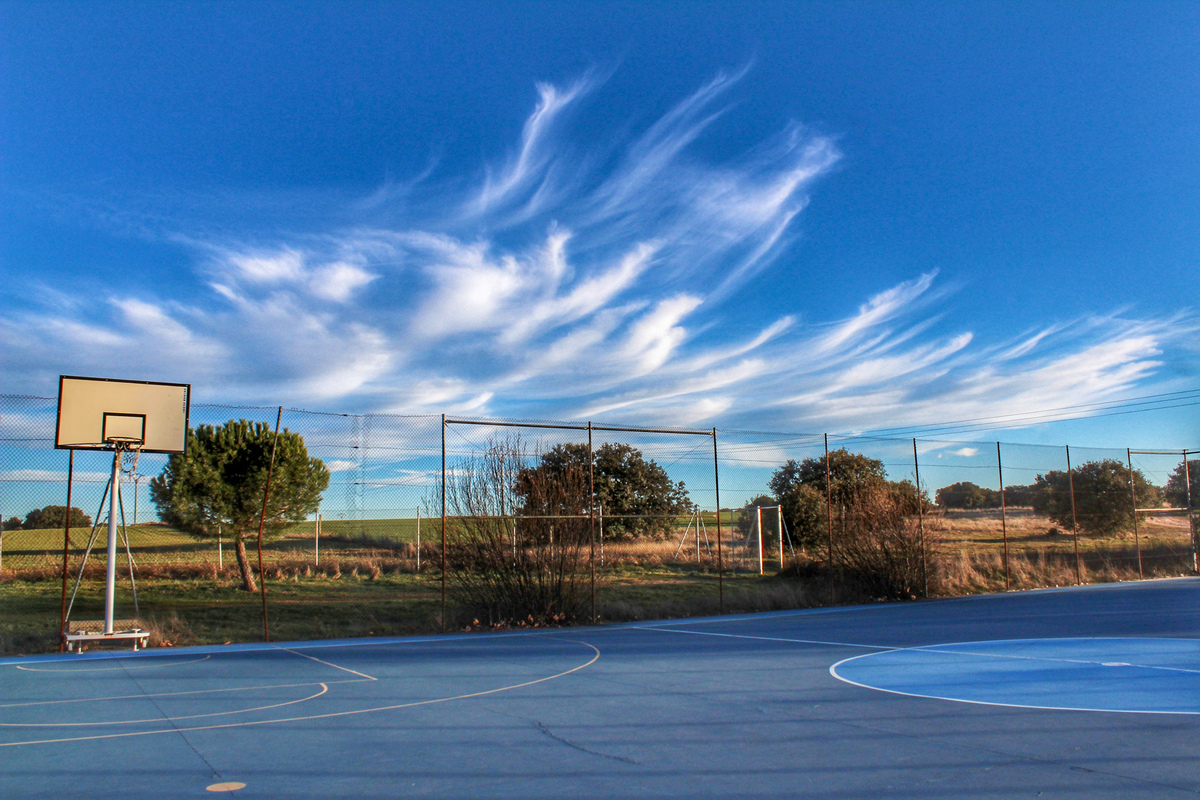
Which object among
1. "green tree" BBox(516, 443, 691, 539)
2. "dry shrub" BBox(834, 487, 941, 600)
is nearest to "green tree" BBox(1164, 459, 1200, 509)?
"dry shrub" BBox(834, 487, 941, 600)

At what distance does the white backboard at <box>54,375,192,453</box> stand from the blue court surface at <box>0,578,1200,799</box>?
9.98ft

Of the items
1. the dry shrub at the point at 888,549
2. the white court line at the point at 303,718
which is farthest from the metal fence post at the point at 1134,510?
the white court line at the point at 303,718

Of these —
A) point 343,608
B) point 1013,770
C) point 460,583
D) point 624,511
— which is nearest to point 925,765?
point 1013,770

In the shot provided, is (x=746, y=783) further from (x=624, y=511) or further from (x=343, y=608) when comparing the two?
(x=624, y=511)

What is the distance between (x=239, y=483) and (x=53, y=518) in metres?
8.84

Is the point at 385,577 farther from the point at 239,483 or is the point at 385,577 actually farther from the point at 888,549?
the point at 888,549

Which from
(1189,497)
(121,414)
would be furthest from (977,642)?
(1189,497)

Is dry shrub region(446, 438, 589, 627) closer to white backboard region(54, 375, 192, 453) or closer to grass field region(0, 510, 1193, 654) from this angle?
grass field region(0, 510, 1193, 654)

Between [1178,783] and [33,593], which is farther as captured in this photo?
[33,593]

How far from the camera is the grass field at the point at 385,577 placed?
13.9 meters

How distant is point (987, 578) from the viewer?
21578mm

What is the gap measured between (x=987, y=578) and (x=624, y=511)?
15775mm

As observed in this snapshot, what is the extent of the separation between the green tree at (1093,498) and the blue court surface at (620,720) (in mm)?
13603

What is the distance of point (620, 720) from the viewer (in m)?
6.39
